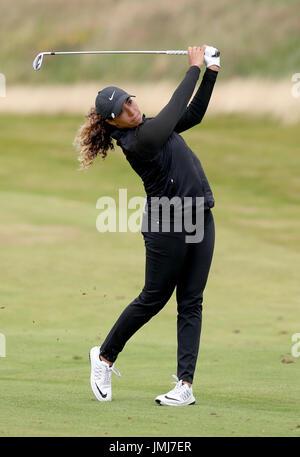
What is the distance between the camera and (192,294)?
5.96m

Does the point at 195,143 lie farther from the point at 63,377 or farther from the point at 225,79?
the point at 63,377

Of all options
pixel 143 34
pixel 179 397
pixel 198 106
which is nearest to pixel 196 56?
pixel 198 106

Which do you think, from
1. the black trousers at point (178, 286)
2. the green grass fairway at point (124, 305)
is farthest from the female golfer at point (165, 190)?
the green grass fairway at point (124, 305)

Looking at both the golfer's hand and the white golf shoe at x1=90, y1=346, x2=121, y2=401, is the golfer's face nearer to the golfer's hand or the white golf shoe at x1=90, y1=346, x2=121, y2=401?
the golfer's hand

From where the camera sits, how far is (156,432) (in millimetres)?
→ 4887

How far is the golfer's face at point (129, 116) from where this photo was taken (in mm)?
5695

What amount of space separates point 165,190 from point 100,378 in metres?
1.24

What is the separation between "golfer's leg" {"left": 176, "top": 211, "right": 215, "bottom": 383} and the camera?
19.3ft

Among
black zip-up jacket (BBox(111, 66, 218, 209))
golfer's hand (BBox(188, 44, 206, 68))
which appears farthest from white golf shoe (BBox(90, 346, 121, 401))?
golfer's hand (BBox(188, 44, 206, 68))

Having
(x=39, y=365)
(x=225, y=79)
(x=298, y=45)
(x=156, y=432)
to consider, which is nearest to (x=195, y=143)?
(x=225, y=79)

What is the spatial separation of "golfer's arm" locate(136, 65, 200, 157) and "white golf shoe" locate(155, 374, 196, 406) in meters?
1.41

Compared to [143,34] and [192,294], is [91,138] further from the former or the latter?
[143,34]

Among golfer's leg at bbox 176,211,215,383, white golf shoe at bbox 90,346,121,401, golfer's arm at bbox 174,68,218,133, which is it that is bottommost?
white golf shoe at bbox 90,346,121,401

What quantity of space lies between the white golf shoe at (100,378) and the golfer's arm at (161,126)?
139cm
